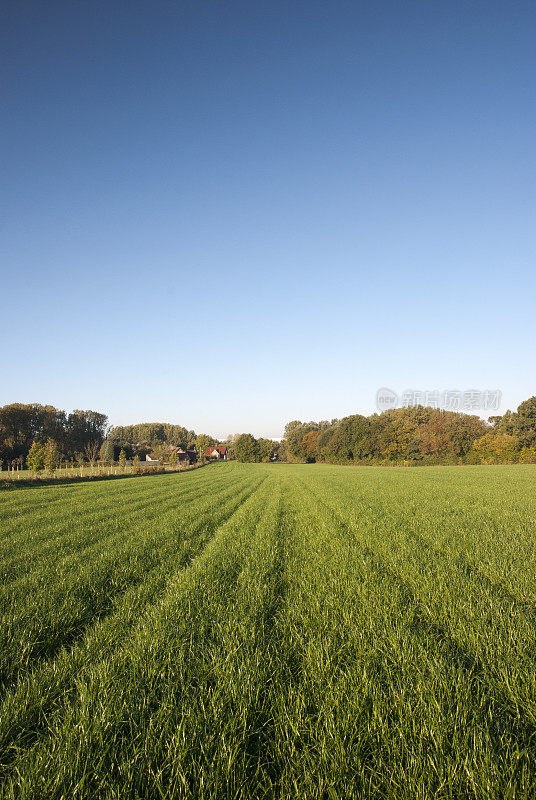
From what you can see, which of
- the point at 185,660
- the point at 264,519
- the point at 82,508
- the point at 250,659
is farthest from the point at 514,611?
the point at 82,508

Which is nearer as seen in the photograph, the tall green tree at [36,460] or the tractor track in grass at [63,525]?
the tractor track in grass at [63,525]

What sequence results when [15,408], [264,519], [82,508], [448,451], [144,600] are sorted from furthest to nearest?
[15,408], [448,451], [82,508], [264,519], [144,600]

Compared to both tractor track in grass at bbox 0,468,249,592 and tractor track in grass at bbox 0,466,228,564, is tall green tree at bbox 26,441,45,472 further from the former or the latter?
tractor track in grass at bbox 0,468,249,592

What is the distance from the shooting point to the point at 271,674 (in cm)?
304

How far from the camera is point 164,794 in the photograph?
192 centimetres

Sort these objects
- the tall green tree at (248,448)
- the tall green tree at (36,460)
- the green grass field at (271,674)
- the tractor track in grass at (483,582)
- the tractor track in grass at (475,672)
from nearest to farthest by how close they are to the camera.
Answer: the green grass field at (271,674) < the tractor track in grass at (475,672) < the tractor track in grass at (483,582) < the tall green tree at (36,460) < the tall green tree at (248,448)

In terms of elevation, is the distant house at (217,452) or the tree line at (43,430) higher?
the tree line at (43,430)

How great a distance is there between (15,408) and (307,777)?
103 metres

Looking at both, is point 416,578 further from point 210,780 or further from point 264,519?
point 264,519

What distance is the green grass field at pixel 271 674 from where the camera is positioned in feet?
6.61

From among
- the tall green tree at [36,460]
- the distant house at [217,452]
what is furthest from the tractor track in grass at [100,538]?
the distant house at [217,452]

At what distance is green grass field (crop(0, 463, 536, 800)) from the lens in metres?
2.02

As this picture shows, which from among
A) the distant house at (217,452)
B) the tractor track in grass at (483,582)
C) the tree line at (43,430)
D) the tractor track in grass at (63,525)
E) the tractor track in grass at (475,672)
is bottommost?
the distant house at (217,452)

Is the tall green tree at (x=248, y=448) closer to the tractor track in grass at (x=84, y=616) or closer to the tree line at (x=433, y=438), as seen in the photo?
the tree line at (x=433, y=438)
